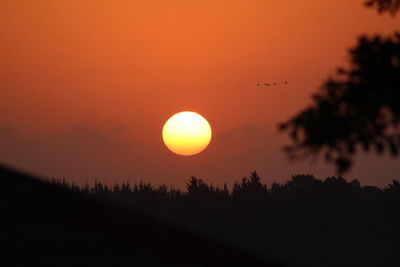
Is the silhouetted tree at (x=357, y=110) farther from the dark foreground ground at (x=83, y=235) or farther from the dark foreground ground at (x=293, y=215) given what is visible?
the dark foreground ground at (x=293, y=215)

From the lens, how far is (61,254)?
9.22 m

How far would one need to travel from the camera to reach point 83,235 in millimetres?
9391

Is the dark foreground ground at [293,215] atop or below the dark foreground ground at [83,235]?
atop

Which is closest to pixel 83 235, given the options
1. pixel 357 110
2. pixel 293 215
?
pixel 357 110

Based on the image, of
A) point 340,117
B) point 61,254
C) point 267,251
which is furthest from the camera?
point 267,251

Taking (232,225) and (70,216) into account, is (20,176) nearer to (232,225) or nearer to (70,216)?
(70,216)

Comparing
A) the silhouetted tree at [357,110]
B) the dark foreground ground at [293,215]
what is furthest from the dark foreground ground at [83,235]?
the dark foreground ground at [293,215]

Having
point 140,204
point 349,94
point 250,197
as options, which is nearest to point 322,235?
point 250,197

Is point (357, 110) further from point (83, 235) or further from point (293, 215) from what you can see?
point (293, 215)

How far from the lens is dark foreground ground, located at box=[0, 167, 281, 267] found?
9227 millimetres

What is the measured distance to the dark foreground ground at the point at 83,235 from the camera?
9.23 metres

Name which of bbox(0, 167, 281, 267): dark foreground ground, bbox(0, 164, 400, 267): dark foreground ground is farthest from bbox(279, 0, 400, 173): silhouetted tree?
bbox(0, 164, 400, 267): dark foreground ground

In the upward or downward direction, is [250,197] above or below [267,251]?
above

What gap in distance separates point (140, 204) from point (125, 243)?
112 m
